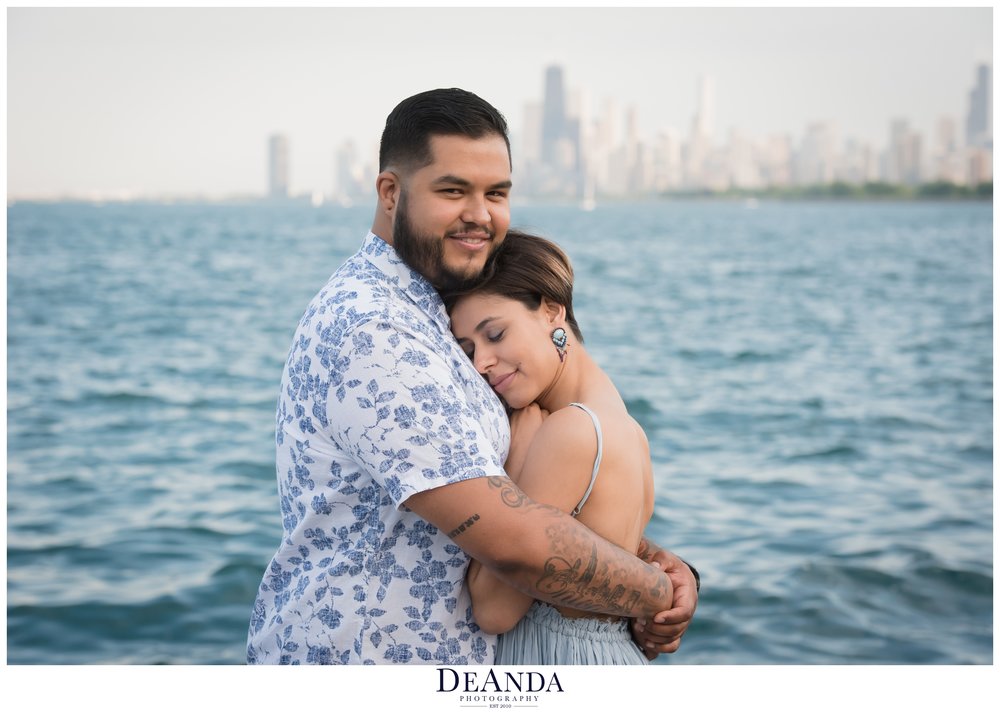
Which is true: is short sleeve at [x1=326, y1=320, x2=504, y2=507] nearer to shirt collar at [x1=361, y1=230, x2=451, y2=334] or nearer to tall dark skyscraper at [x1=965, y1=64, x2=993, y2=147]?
shirt collar at [x1=361, y1=230, x2=451, y2=334]

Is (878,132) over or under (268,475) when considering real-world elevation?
over

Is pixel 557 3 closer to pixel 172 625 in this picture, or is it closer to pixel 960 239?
pixel 172 625

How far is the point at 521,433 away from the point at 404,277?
1.53 feet

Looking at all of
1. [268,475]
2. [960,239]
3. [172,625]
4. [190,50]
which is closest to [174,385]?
[268,475]

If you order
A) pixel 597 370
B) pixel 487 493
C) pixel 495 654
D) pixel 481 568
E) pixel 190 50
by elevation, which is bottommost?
pixel 495 654

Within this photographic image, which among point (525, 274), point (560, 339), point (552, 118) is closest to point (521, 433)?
point (560, 339)

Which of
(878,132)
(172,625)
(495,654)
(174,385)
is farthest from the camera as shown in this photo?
(878,132)

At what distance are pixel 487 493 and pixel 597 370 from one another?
27.6 inches

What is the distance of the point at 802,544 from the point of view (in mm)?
7754

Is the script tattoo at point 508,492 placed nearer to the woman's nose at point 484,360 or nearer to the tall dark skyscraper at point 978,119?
the woman's nose at point 484,360

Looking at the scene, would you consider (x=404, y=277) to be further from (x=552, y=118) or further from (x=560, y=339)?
(x=552, y=118)

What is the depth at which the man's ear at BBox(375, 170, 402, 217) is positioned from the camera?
248 centimetres

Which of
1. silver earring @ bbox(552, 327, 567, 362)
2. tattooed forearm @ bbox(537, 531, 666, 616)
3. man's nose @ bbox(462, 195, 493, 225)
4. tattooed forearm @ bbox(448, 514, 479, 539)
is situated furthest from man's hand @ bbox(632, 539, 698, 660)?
man's nose @ bbox(462, 195, 493, 225)

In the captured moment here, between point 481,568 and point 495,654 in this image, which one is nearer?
point 481,568
